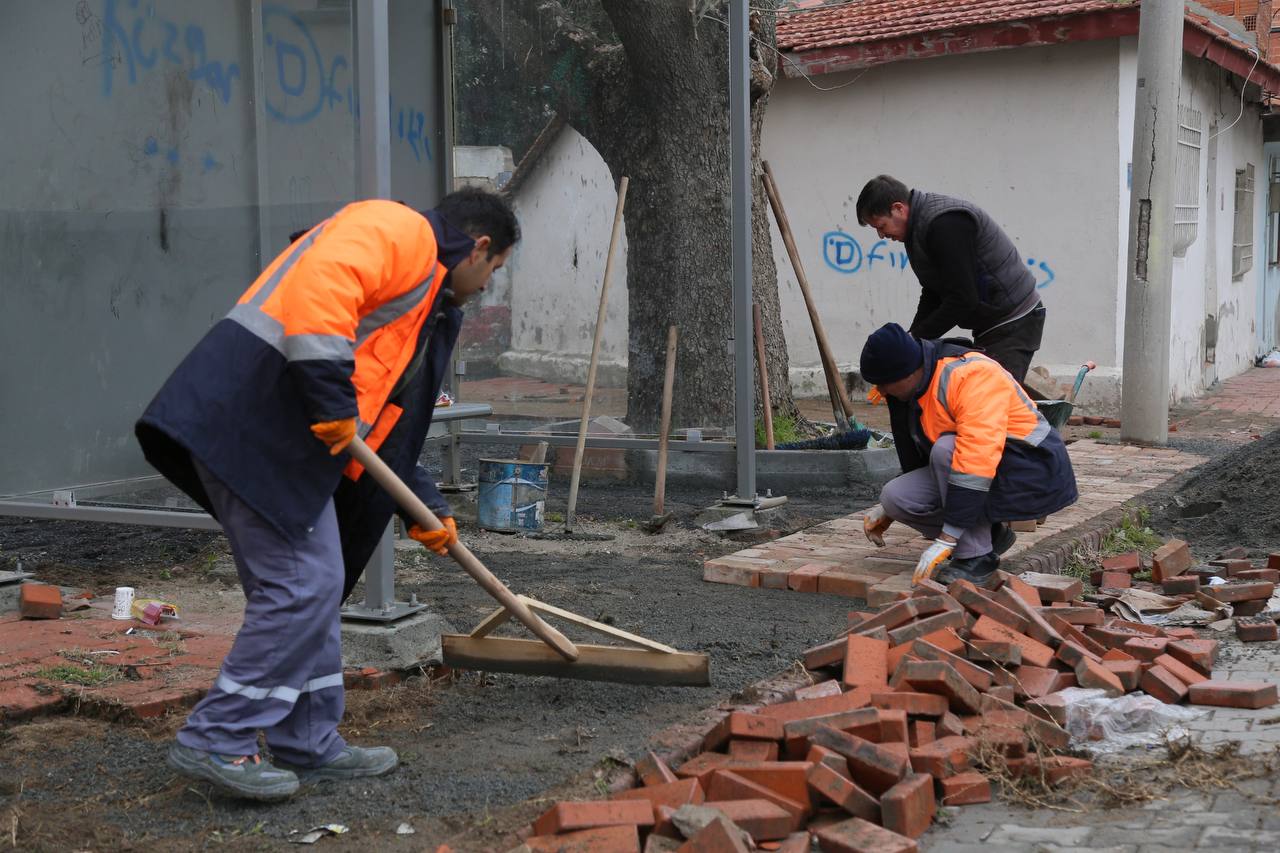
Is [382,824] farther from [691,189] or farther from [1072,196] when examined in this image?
[1072,196]

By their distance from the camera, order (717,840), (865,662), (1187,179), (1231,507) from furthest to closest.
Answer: (1187,179)
(1231,507)
(865,662)
(717,840)

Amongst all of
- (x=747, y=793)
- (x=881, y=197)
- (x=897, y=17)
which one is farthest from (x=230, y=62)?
(x=897, y=17)

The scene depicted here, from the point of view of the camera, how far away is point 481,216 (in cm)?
334

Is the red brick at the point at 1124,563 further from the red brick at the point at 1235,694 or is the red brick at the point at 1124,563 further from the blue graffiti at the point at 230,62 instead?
the blue graffiti at the point at 230,62

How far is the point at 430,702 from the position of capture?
12.8 feet

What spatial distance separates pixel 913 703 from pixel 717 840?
1100 mm

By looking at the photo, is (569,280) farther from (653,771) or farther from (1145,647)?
(653,771)

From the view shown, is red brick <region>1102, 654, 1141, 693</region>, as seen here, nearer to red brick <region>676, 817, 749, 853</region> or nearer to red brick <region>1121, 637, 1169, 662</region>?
red brick <region>1121, 637, 1169, 662</region>

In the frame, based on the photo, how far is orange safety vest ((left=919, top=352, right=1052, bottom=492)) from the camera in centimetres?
481

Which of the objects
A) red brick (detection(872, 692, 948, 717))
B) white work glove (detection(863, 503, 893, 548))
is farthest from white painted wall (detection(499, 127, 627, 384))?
red brick (detection(872, 692, 948, 717))

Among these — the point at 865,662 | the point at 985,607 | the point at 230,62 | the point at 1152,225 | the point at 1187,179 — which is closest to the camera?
the point at 865,662

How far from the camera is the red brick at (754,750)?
3336 mm

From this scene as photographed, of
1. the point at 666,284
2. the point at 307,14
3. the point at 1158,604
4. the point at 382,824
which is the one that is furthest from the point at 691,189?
the point at 382,824

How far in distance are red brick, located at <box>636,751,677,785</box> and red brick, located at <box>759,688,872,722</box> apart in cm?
35
